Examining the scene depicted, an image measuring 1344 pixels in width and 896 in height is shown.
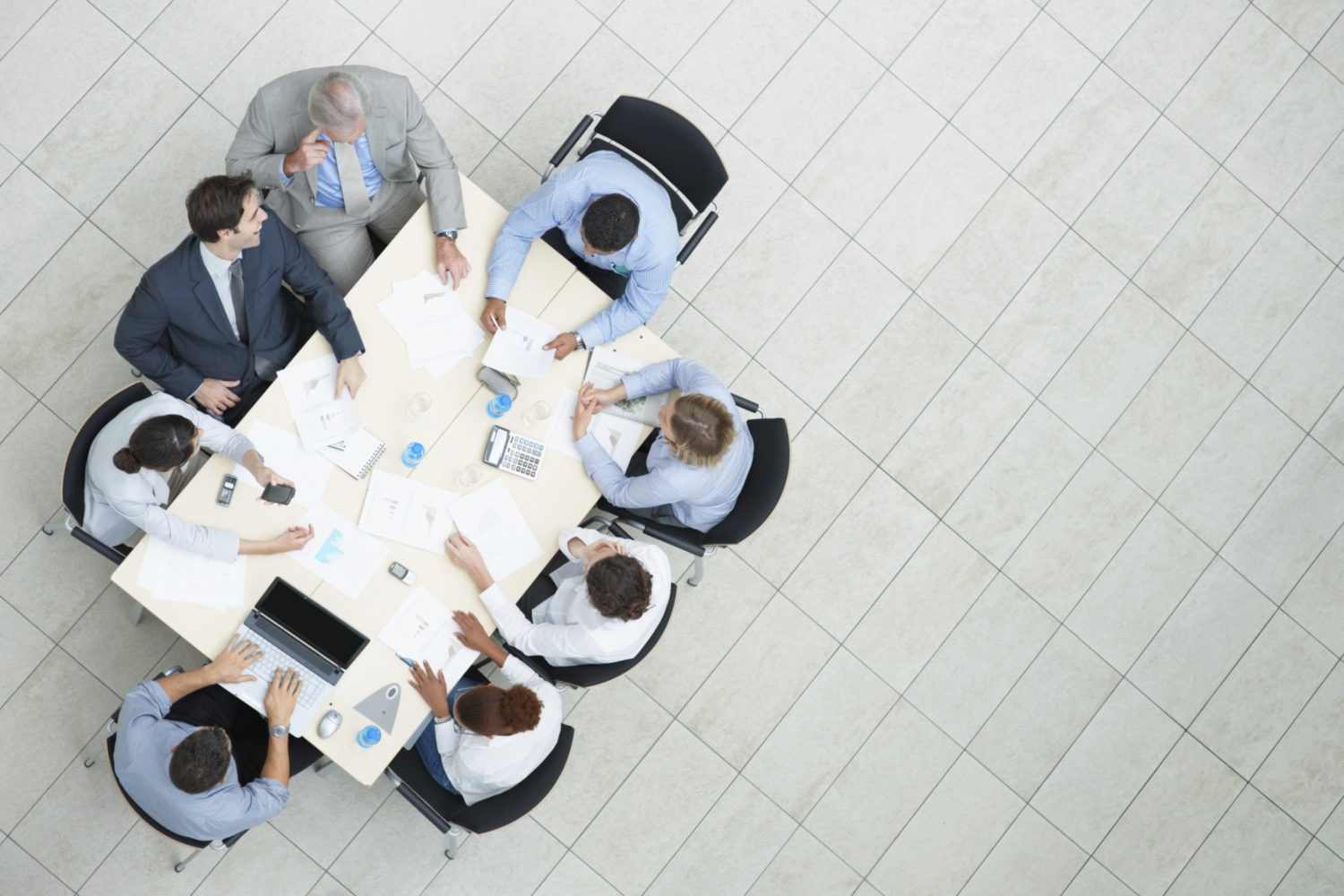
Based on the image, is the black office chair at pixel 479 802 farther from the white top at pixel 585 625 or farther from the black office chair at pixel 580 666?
the white top at pixel 585 625

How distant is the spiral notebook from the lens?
3211mm

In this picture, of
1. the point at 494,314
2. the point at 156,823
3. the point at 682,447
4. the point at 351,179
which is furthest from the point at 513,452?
the point at 156,823

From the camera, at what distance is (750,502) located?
3.45 m

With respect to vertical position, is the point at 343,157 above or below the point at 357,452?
above

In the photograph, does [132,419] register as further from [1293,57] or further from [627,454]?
[1293,57]

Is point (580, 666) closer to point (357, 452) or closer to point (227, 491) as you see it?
point (357, 452)

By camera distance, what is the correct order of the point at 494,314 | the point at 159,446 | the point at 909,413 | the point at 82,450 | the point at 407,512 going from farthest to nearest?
1. the point at 909,413
2. the point at 494,314
3. the point at 407,512
4. the point at 82,450
5. the point at 159,446

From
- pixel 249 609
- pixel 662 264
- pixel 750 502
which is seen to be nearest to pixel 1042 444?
pixel 750 502

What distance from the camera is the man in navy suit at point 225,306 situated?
9.88 ft

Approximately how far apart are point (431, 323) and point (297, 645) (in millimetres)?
1216

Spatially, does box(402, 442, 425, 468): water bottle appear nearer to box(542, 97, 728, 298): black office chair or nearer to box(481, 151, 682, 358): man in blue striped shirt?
box(481, 151, 682, 358): man in blue striped shirt

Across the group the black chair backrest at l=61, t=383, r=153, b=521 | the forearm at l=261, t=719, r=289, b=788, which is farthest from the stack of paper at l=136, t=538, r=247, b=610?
the forearm at l=261, t=719, r=289, b=788

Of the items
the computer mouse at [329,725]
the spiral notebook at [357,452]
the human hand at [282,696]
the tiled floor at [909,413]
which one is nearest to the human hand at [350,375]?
the spiral notebook at [357,452]

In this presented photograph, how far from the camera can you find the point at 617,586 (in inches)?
121
